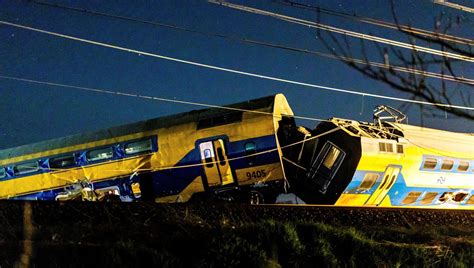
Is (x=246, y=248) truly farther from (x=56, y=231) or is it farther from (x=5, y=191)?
(x=5, y=191)

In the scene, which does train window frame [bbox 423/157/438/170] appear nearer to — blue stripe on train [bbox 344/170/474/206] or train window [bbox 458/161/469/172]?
blue stripe on train [bbox 344/170/474/206]

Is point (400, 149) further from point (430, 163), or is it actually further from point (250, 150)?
point (250, 150)

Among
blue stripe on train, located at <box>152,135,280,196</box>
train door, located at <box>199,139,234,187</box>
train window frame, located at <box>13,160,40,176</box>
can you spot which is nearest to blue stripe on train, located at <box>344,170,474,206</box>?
blue stripe on train, located at <box>152,135,280,196</box>

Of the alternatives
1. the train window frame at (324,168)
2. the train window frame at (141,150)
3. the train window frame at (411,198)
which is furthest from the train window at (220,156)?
the train window frame at (411,198)

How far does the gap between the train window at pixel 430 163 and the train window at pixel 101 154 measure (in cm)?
1205

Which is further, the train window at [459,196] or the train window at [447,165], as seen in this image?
the train window at [459,196]

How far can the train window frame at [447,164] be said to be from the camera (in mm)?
20959

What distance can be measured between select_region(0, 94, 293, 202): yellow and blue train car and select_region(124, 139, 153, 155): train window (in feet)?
0.12

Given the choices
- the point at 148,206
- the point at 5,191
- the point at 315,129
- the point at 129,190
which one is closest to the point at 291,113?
the point at 315,129

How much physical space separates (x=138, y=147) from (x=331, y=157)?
274 inches

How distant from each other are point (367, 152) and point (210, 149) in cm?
541

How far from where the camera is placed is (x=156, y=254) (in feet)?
23.7

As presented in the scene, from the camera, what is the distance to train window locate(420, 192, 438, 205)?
21.0 m

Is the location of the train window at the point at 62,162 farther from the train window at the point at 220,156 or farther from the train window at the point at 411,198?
the train window at the point at 411,198
